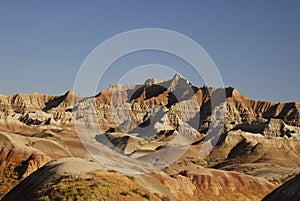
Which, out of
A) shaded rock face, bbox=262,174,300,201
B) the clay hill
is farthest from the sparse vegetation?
shaded rock face, bbox=262,174,300,201

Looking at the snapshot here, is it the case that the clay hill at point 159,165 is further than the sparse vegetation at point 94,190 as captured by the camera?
Yes

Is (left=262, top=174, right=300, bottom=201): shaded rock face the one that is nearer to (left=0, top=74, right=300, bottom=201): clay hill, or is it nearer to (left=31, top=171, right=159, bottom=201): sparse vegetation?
(left=0, top=74, right=300, bottom=201): clay hill

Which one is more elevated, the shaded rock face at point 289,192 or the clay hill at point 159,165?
the shaded rock face at point 289,192

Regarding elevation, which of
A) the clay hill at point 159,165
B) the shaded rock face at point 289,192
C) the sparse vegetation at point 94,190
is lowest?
the clay hill at point 159,165

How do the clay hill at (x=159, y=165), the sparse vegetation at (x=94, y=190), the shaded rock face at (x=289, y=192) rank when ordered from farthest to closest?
the clay hill at (x=159, y=165)
the shaded rock face at (x=289, y=192)
the sparse vegetation at (x=94, y=190)

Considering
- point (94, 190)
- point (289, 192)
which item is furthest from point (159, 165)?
point (94, 190)

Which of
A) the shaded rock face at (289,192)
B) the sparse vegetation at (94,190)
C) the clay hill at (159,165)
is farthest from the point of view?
the clay hill at (159,165)

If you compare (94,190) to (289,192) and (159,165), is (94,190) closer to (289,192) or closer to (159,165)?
(289,192)

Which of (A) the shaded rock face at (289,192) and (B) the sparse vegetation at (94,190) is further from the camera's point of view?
(A) the shaded rock face at (289,192)

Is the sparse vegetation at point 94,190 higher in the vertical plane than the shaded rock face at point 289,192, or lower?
lower

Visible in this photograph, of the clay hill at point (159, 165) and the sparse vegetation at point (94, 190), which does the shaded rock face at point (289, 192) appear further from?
the sparse vegetation at point (94, 190)

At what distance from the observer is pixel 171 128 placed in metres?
199

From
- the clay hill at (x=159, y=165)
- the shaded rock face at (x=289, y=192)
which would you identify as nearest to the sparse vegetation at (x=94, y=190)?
the clay hill at (x=159, y=165)

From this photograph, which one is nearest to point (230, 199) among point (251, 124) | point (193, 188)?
point (193, 188)
